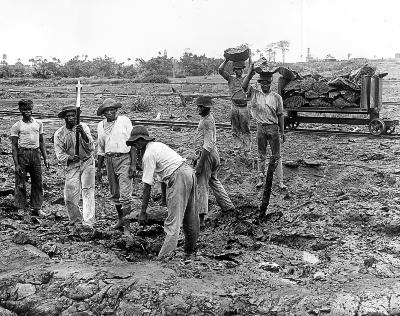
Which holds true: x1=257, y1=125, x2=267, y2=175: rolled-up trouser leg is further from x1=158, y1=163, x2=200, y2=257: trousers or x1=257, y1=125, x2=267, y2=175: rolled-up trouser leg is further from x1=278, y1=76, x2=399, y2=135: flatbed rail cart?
x1=278, y1=76, x2=399, y2=135: flatbed rail cart

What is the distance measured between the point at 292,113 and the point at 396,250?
734 centimetres

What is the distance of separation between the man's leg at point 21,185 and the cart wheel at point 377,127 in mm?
7697

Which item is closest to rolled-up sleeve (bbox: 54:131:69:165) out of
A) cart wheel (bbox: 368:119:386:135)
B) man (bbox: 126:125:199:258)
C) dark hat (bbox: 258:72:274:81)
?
man (bbox: 126:125:199:258)

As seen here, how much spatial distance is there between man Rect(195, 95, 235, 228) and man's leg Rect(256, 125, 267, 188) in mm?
1369

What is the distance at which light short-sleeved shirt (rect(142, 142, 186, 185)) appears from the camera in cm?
525

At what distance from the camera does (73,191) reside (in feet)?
22.0

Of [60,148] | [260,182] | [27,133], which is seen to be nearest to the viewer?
[60,148]

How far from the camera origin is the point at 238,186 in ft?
28.4

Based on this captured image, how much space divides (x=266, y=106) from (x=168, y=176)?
2.90 metres

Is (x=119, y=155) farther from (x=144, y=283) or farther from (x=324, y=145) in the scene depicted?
(x=324, y=145)

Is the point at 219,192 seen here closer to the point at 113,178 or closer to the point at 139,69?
the point at 113,178

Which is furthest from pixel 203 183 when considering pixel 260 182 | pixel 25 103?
pixel 25 103

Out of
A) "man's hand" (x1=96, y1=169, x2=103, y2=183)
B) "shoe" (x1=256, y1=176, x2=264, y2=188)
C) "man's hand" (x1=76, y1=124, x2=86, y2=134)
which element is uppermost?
"man's hand" (x1=76, y1=124, x2=86, y2=134)

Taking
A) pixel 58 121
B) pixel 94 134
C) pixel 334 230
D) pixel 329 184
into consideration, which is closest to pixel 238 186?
pixel 329 184
